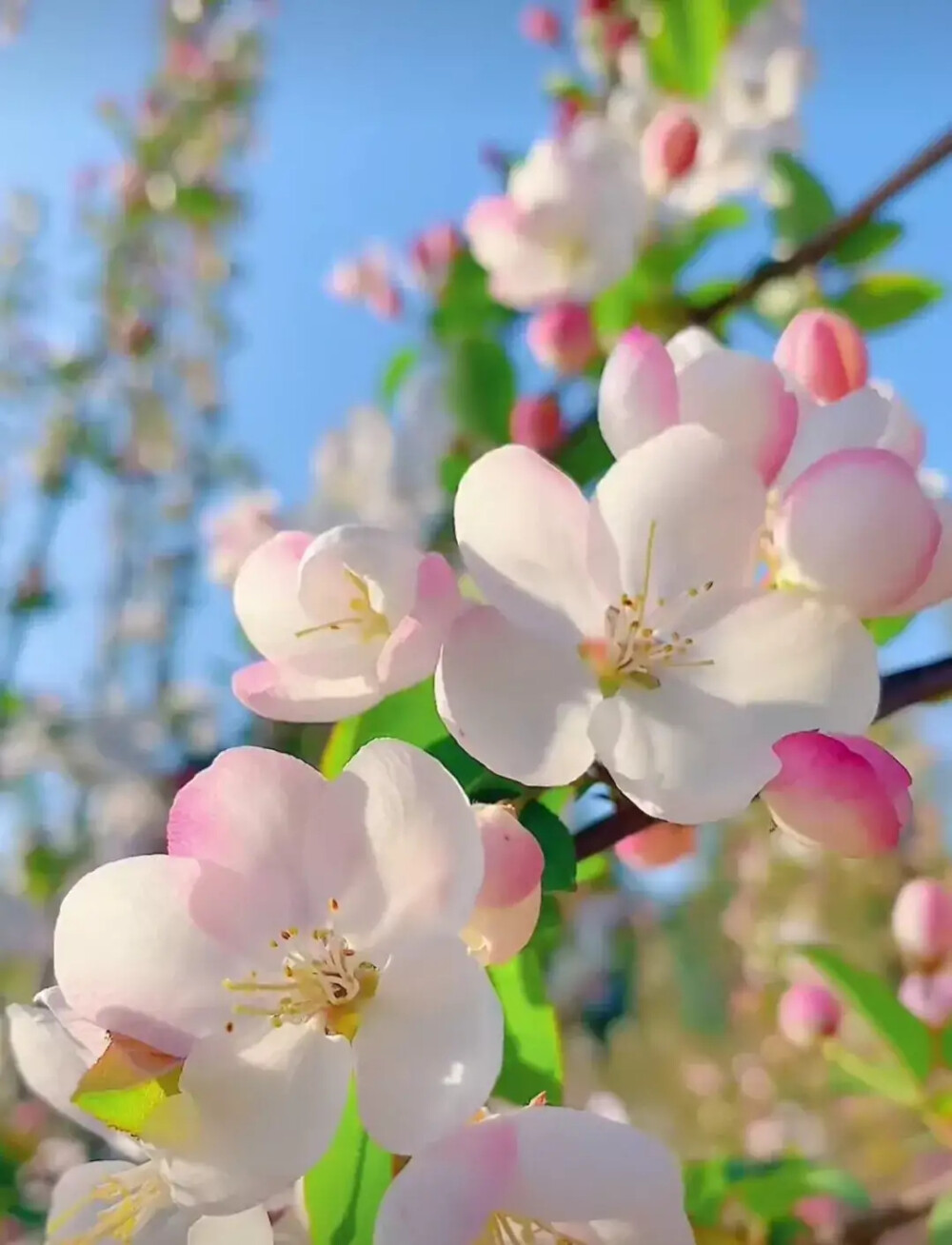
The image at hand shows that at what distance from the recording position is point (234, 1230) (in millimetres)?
349

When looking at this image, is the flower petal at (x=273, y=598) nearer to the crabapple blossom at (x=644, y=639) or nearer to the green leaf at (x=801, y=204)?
the crabapple blossom at (x=644, y=639)

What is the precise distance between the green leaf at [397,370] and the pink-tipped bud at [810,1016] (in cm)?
68

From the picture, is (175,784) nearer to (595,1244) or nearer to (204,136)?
(595,1244)

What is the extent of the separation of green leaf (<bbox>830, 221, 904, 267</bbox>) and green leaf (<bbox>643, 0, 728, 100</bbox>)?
0.27 meters

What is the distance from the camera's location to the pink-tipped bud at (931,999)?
82cm

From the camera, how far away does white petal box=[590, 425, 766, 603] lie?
0.38 meters

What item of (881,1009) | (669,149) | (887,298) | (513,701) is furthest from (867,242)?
(513,701)

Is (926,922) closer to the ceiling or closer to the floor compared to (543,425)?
closer to the floor

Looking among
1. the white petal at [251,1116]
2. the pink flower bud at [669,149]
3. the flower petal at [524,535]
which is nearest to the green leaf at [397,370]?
the pink flower bud at [669,149]

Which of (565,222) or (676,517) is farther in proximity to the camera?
(565,222)

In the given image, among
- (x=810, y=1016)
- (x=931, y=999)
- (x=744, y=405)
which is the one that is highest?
(x=744, y=405)

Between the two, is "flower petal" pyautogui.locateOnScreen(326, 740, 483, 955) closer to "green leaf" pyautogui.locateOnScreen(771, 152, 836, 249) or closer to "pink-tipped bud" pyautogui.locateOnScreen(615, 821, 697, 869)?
"pink-tipped bud" pyautogui.locateOnScreen(615, 821, 697, 869)

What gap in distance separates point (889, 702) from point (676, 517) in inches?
4.8

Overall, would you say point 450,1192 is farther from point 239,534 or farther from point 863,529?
point 239,534
